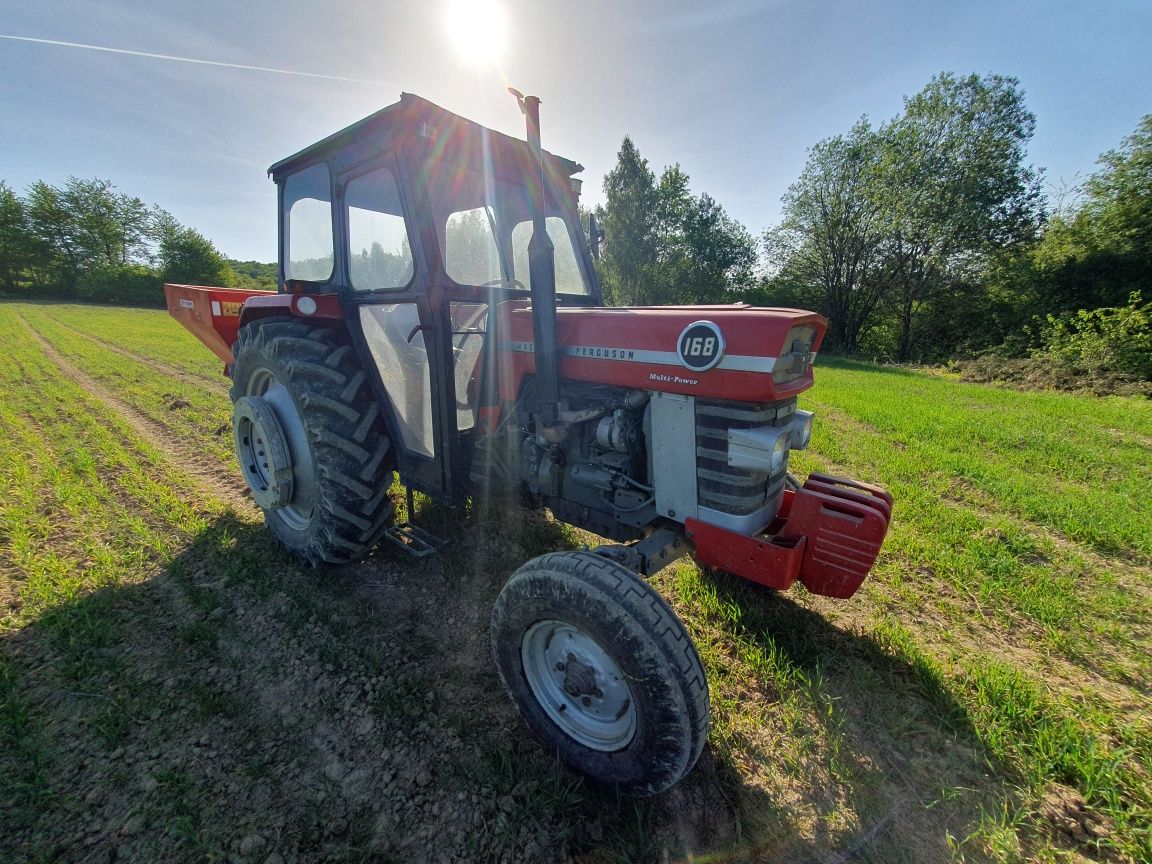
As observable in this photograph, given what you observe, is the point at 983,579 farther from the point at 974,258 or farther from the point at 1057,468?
the point at 974,258

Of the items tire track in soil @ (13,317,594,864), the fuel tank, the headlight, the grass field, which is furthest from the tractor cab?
the headlight

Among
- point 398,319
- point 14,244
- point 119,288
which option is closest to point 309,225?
point 398,319

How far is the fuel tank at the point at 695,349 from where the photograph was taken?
1.73 meters

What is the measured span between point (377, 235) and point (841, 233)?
82.6 ft

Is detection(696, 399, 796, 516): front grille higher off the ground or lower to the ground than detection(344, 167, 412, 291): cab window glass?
lower

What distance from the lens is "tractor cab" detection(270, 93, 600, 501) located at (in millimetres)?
2402

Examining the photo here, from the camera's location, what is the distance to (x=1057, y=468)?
15.6 feet

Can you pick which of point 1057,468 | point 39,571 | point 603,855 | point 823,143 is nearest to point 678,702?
point 603,855

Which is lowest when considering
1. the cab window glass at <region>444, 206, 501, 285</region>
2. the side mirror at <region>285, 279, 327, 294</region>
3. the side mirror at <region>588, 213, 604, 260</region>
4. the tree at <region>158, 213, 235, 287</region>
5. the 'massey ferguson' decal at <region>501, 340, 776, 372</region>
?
the 'massey ferguson' decal at <region>501, 340, 776, 372</region>

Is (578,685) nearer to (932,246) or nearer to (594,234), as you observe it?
(594,234)

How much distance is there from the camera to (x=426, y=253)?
2.38 meters

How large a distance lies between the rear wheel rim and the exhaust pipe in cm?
153

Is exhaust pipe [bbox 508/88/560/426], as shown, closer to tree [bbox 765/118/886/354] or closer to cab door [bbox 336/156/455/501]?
cab door [bbox 336/156/455/501]

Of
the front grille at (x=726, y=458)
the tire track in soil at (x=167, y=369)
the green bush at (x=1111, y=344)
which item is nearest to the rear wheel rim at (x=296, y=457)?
the front grille at (x=726, y=458)
